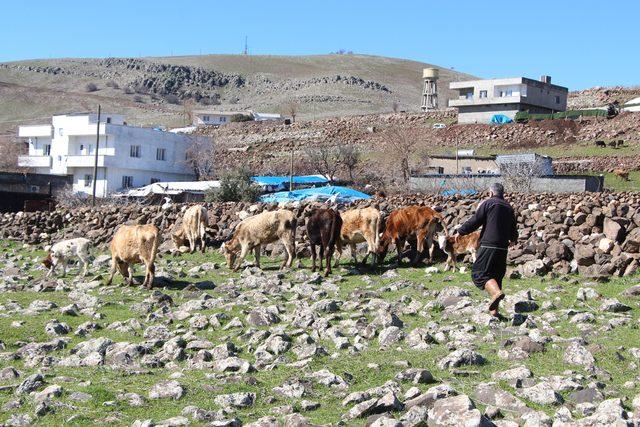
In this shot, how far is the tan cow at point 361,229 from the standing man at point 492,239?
809 centimetres

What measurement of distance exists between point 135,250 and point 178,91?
538ft

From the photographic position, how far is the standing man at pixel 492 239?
12.8 m

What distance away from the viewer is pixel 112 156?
62594 mm

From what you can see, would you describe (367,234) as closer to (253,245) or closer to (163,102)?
(253,245)

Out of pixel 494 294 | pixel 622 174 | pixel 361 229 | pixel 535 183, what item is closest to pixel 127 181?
pixel 535 183

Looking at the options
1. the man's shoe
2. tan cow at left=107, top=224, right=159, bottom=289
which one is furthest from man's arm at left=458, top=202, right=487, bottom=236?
tan cow at left=107, top=224, right=159, bottom=289

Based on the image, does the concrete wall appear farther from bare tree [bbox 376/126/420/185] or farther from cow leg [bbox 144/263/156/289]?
cow leg [bbox 144/263/156/289]

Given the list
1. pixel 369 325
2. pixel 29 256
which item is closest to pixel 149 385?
pixel 369 325

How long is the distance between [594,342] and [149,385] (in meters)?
5.60

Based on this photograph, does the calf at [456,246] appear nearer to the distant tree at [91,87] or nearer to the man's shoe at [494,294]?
the man's shoe at [494,294]

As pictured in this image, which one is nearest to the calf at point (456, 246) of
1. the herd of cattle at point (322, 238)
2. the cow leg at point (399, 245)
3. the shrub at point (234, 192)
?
the herd of cattle at point (322, 238)

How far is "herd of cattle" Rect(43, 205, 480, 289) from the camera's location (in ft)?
62.0

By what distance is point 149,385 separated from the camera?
9.88 meters

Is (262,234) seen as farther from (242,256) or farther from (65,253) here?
(65,253)
